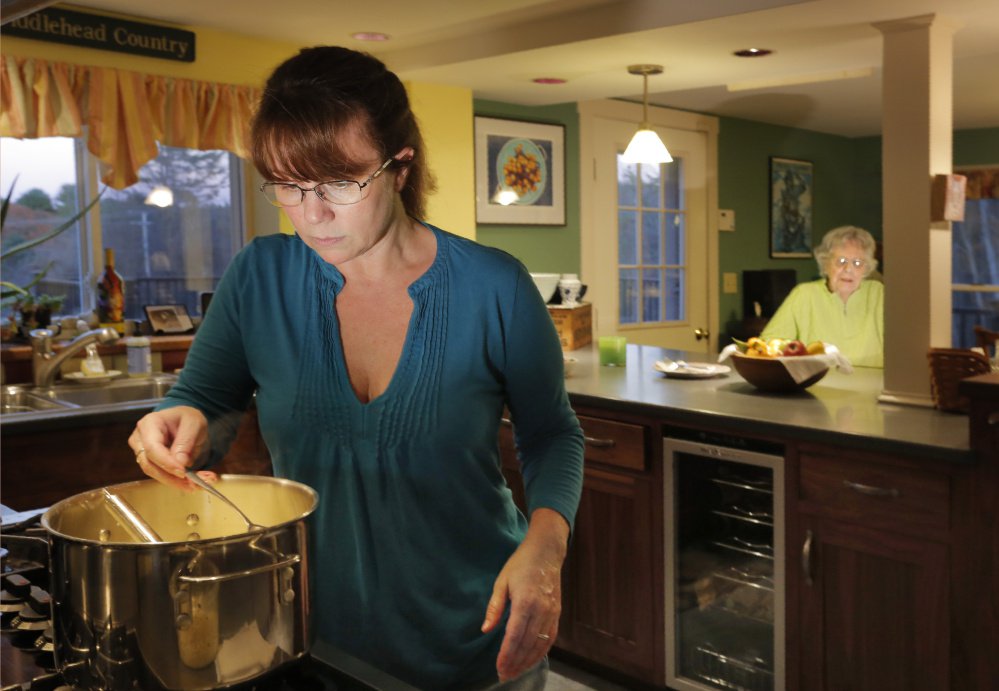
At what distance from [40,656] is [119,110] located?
3100 mm

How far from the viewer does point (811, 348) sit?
3.22 metres

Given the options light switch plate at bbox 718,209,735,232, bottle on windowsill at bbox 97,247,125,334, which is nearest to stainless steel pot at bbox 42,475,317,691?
bottle on windowsill at bbox 97,247,125,334

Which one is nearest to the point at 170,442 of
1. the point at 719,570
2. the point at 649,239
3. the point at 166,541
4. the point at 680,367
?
the point at 166,541

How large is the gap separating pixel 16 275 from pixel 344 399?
3.09 metres

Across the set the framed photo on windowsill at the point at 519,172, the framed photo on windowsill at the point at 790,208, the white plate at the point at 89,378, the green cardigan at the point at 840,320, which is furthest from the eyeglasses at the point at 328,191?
the framed photo on windowsill at the point at 790,208

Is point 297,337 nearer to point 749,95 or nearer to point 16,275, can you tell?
point 16,275

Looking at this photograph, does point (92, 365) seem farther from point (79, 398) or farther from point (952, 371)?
point (952, 371)

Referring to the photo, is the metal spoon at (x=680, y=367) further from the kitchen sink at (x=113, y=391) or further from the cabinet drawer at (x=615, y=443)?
the kitchen sink at (x=113, y=391)

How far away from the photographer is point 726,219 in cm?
658

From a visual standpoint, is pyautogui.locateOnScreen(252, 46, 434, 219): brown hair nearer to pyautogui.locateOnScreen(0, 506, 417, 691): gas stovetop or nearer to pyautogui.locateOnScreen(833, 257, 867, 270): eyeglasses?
pyautogui.locateOnScreen(0, 506, 417, 691): gas stovetop

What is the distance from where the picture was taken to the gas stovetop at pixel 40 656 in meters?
0.87

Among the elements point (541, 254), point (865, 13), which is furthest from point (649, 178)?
point (865, 13)

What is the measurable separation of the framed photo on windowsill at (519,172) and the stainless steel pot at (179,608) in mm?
4134

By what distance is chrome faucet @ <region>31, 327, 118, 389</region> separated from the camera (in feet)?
11.0
